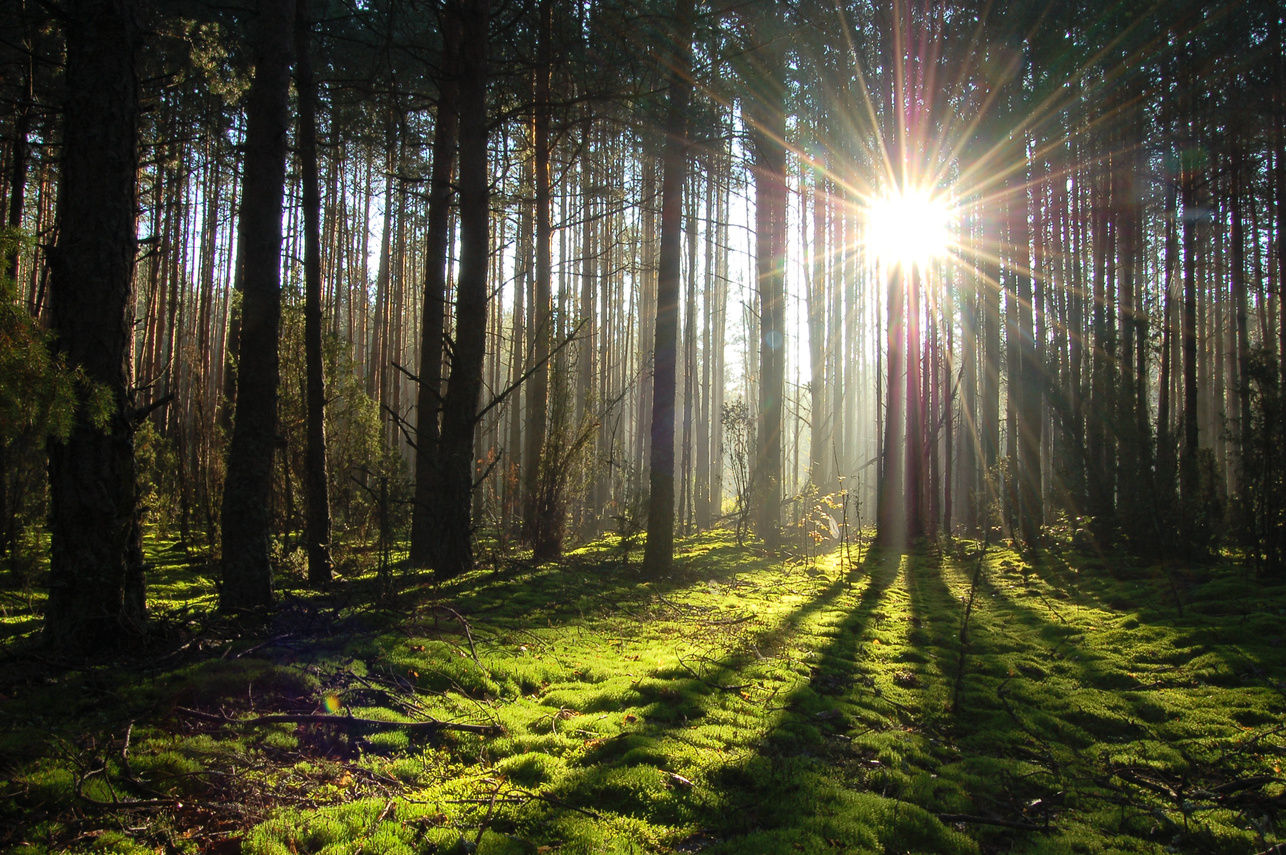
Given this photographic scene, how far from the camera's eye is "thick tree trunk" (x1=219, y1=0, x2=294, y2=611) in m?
5.08

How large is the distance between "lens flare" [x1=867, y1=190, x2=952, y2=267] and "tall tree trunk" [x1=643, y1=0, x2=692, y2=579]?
558 centimetres

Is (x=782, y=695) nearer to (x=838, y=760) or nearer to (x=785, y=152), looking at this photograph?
(x=838, y=760)

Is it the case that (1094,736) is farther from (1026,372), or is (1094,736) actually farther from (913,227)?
(1026,372)

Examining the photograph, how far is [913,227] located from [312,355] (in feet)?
36.4

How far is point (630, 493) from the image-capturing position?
1369 centimetres

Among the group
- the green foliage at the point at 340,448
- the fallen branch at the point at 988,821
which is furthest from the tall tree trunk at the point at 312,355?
the fallen branch at the point at 988,821

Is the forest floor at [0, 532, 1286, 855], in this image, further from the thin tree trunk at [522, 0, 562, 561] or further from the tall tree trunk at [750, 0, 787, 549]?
the tall tree trunk at [750, 0, 787, 549]

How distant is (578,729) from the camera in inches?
138

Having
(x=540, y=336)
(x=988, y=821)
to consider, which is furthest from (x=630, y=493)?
(x=988, y=821)

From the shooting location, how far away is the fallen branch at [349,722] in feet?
10.2

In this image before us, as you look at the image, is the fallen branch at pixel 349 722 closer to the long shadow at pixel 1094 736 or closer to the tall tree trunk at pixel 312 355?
the long shadow at pixel 1094 736

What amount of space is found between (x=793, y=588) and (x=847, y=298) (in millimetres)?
18718

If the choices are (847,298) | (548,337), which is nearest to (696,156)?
(548,337)

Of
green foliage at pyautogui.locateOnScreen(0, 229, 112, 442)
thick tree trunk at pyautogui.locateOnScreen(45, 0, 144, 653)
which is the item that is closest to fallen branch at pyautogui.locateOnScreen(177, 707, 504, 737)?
thick tree trunk at pyautogui.locateOnScreen(45, 0, 144, 653)
